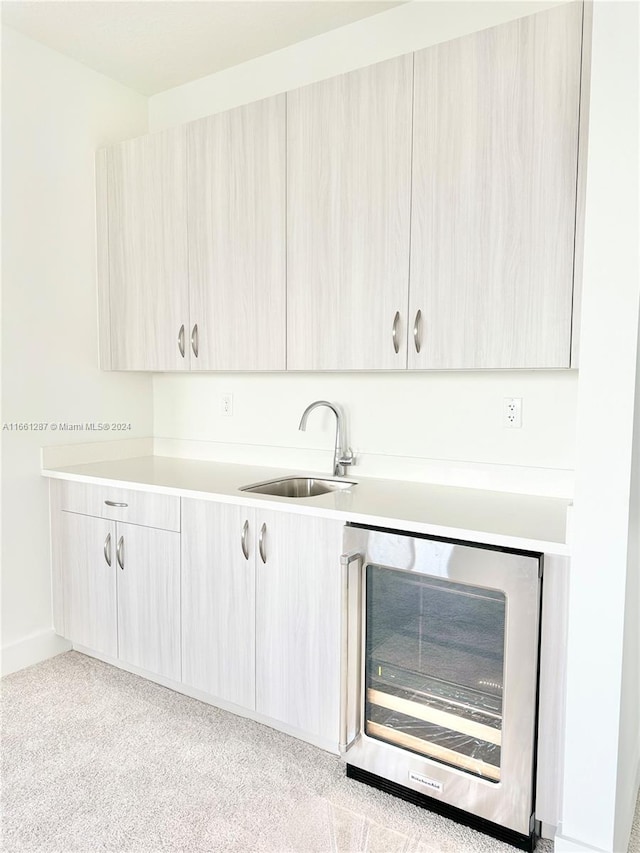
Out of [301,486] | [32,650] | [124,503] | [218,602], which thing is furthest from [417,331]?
[32,650]

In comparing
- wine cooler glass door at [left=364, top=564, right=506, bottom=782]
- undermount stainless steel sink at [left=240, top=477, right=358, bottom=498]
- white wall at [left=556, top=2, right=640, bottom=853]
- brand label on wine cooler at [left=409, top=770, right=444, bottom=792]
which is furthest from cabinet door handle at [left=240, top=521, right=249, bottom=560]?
white wall at [left=556, top=2, right=640, bottom=853]

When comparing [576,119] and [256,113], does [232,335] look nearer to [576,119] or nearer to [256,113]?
[256,113]

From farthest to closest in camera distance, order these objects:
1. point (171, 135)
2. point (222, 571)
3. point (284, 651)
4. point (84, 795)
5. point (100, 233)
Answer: point (100, 233) < point (171, 135) < point (222, 571) < point (284, 651) < point (84, 795)

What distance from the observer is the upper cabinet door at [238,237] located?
238 centimetres

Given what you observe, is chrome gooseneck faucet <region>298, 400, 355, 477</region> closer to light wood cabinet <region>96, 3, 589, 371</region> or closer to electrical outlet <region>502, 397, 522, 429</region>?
light wood cabinet <region>96, 3, 589, 371</region>

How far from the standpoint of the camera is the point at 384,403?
8.25 ft

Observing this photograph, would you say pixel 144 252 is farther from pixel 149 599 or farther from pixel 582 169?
pixel 582 169

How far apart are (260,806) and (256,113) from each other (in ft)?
8.03

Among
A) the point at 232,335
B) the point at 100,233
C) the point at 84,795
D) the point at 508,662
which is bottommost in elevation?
the point at 84,795

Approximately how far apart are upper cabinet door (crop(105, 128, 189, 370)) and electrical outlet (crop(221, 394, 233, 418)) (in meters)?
0.35

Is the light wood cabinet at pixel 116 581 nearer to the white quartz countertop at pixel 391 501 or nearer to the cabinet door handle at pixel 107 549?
the cabinet door handle at pixel 107 549

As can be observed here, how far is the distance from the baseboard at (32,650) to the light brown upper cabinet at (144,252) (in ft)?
4.27

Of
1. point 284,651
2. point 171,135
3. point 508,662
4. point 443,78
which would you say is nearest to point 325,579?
point 284,651

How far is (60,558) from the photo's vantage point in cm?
279
